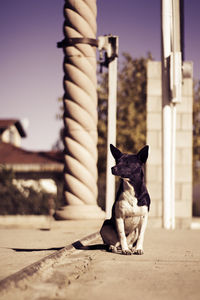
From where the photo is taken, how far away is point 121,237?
4832 millimetres

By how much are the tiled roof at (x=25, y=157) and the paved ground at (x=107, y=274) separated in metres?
20.7

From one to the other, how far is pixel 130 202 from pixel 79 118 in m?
3.95

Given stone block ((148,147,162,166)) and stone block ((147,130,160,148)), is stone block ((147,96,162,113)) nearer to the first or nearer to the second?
stone block ((147,130,160,148))

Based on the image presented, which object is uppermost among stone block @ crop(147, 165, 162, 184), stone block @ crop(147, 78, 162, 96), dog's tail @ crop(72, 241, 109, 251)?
stone block @ crop(147, 78, 162, 96)

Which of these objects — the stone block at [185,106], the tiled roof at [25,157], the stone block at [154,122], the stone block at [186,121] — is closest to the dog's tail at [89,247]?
the stone block at [154,122]

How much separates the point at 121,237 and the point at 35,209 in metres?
16.1

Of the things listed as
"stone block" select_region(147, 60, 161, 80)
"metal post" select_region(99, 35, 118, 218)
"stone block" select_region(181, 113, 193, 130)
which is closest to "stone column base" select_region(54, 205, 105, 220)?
"metal post" select_region(99, 35, 118, 218)

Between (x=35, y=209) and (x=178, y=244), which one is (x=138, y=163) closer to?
(x=178, y=244)

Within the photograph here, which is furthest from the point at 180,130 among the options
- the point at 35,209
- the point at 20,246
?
the point at 35,209

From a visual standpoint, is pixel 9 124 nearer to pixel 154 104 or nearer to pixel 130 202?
pixel 154 104

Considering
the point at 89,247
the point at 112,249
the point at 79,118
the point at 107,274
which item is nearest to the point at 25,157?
the point at 79,118

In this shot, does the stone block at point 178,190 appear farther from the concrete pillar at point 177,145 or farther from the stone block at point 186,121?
the stone block at point 186,121

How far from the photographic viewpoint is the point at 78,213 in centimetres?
834

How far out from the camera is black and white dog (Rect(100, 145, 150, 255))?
4719 mm
